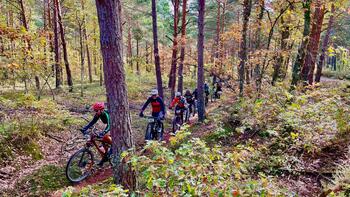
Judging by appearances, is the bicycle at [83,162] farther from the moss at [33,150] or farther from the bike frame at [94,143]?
the moss at [33,150]

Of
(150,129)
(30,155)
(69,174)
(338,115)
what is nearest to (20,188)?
(69,174)

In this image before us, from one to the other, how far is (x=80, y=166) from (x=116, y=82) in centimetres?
339

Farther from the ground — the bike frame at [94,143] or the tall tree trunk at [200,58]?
the tall tree trunk at [200,58]

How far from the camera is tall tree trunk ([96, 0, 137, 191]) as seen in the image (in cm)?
460

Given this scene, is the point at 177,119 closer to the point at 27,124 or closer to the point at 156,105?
the point at 156,105

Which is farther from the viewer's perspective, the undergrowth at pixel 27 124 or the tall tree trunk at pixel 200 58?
the tall tree trunk at pixel 200 58

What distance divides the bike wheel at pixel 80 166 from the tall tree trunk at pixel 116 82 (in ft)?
7.20

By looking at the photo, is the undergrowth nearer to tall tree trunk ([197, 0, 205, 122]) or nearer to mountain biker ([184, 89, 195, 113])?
tall tree trunk ([197, 0, 205, 122])

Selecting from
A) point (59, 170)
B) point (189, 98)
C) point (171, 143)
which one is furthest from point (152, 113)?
point (171, 143)

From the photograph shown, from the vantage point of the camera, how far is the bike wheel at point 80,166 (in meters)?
6.73

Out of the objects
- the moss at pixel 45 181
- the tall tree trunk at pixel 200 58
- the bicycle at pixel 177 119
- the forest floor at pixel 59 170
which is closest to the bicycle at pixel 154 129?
the forest floor at pixel 59 170

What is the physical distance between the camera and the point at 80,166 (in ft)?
22.8

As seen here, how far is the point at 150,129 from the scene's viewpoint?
9.16 m

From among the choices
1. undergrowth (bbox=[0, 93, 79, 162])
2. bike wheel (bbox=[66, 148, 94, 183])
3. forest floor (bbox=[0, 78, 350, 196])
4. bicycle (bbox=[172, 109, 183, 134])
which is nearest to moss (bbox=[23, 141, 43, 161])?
undergrowth (bbox=[0, 93, 79, 162])
